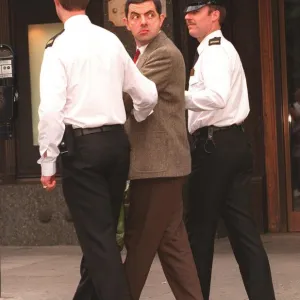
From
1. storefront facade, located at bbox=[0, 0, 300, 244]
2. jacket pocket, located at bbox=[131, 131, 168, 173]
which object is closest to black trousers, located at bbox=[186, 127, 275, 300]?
jacket pocket, located at bbox=[131, 131, 168, 173]

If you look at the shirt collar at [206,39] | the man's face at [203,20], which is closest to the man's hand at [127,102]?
the shirt collar at [206,39]

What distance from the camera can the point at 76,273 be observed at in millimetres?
7820

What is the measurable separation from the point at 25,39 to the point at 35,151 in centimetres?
111

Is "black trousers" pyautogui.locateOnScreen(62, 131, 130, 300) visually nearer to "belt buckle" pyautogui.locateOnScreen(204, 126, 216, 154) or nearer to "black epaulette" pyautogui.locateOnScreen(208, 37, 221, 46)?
"belt buckle" pyautogui.locateOnScreen(204, 126, 216, 154)

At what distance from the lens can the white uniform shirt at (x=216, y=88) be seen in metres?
5.39

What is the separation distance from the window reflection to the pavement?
1.94 ft

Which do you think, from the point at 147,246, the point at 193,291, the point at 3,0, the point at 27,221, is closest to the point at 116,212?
the point at 147,246

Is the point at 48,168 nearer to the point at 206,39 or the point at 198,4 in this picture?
the point at 206,39

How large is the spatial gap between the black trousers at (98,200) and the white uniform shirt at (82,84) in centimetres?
9

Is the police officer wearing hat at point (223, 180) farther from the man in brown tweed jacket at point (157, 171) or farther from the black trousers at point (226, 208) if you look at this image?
the man in brown tweed jacket at point (157, 171)

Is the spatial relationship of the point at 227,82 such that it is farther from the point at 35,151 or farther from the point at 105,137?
the point at 35,151

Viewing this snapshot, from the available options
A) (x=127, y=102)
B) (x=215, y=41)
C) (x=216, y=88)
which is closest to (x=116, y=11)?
(x=215, y=41)

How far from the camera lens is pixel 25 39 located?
31.8 feet

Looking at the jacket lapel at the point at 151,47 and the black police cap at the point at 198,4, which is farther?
the black police cap at the point at 198,4
